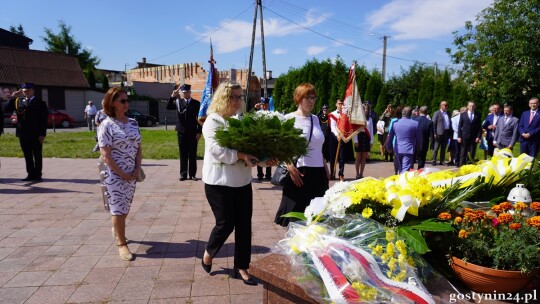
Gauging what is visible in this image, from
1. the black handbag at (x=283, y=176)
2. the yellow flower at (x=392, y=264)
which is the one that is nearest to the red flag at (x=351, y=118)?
the black handbag at (x=283, y=176)

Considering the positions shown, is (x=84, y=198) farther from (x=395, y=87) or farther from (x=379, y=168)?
(x=395, y=87)

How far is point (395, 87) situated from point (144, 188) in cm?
3766

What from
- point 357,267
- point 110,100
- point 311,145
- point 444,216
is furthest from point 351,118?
point 357,267

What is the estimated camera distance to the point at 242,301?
322cm

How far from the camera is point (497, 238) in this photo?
74.9 inches

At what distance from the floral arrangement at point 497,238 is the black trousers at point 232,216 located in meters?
1.82

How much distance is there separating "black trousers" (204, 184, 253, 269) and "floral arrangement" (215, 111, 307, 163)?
0.45 meters

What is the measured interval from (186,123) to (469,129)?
8181mm

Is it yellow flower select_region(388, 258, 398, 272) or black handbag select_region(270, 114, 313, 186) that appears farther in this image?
black handbag select_region(270, 114, 313, 186)

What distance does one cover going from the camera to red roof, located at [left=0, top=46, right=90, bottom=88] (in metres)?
31.9

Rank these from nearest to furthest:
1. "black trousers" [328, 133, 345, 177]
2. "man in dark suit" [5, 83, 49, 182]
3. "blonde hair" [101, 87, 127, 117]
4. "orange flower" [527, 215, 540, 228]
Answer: "orange flower" [527, 215, 540, 228]
"blonde hair" [101, 87, 127, 117]
"man in dark suit" [5, 83, 49, 182]
"black trousers" [328, 133, 345, 177]

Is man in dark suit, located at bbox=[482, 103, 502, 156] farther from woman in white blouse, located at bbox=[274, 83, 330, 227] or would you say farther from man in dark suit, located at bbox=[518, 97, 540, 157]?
woman in white blouse, located at bbox=[274, 83, 330, 227]

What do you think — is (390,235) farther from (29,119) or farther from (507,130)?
(507,130)

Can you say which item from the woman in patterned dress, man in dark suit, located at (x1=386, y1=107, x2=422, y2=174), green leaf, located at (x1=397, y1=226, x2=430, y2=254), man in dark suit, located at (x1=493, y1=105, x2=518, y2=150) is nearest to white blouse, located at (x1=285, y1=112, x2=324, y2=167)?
the woman in patterned dress
